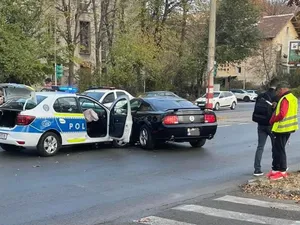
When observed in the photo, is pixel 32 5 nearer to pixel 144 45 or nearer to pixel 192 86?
pixel 144 45

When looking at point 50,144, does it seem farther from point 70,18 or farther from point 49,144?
point 70,18

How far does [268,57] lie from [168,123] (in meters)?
52.0

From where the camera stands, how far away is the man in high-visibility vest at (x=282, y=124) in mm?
8945

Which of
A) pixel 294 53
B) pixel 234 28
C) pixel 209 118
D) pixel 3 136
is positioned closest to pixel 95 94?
pixel 209 118

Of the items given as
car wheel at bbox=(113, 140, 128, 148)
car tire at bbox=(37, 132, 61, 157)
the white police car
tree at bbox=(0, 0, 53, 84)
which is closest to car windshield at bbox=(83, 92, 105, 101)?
car wheel at bbox=(113, 140, 128, 148)

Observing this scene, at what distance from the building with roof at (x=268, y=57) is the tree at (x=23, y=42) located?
29.9m

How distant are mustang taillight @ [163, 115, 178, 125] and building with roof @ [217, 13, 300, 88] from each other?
4677 cm

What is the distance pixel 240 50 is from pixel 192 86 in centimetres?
562

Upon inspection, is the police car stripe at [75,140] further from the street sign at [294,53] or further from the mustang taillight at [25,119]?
the street sign at [294,53]

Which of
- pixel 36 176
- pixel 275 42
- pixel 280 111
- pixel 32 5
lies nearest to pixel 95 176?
pixel 36 176

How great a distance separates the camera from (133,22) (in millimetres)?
38531

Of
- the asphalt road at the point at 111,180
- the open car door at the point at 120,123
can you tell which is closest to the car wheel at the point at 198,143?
the asphalt road at the point at 111,180

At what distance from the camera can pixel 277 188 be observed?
26.9 feet

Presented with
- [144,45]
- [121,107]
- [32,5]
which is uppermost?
[32,5]
